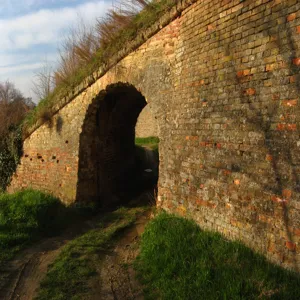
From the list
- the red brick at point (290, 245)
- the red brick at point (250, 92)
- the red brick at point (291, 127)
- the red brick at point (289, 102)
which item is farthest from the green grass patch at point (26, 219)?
the red brick at point (289, 102)

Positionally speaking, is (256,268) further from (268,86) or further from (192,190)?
(268,86)

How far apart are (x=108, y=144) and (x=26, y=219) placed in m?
3.37

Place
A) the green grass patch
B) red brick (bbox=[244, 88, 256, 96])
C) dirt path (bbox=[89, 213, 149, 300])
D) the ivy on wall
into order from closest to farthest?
dirt path (bbox=[89, 213, 149, 300]) → red brick (bbox=[244, 88, 256, 96]) → the green grass patch → the ivy on wall

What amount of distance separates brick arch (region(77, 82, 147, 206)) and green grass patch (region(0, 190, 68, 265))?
2.98 ft

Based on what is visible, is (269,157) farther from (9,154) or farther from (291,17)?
(9,154)

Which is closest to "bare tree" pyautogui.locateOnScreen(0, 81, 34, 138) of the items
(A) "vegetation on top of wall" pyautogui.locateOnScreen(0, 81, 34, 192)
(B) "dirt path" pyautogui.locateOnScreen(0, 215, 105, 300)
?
(A) "vegetation on top of wall" pyautogui.locateOnScreen(0, 81, 34, 192)

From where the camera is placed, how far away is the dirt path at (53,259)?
3898mm

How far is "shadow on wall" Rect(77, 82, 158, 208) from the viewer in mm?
7910

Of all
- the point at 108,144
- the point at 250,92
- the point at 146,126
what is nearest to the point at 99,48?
the point at 108,144

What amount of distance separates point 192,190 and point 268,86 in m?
2.31

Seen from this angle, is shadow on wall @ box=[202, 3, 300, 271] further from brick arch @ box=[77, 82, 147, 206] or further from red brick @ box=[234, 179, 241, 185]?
brick arch @ box=[77, 82, 147, 206]

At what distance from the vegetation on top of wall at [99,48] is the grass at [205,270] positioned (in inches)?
181

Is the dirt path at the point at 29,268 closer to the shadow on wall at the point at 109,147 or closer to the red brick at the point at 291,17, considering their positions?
the shadow on wall at the point at 109,147

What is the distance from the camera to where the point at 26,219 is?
21.1 feet
